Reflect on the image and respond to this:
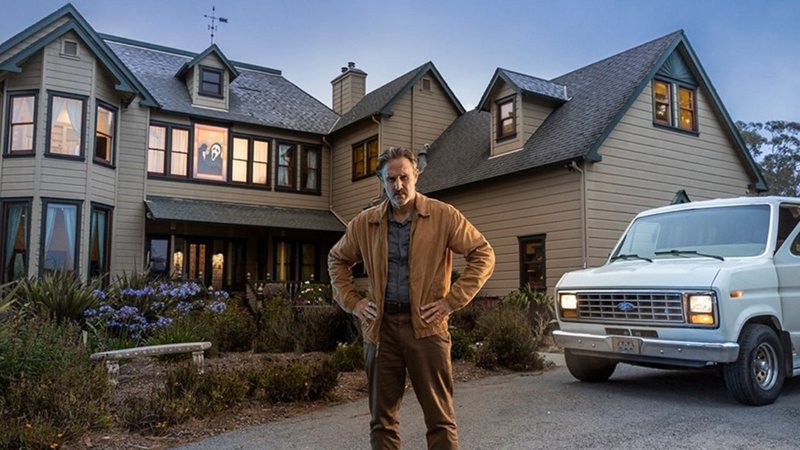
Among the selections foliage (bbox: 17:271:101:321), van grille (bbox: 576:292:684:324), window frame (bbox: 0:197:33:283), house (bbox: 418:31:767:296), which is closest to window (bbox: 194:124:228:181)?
window frame (bbox: 0:197:33:283)

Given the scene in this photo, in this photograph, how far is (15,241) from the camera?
51.4 feet

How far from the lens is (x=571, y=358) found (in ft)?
25.0

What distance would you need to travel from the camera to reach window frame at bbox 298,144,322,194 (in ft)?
69.8

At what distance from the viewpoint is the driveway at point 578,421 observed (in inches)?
206

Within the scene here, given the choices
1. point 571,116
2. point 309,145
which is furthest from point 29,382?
point 309,145

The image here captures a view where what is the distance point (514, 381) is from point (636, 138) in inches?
366

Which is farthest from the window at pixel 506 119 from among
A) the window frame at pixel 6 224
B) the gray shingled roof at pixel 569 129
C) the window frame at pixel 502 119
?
the window frame at pixel 6 224

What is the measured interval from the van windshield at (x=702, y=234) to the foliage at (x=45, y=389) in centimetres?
572

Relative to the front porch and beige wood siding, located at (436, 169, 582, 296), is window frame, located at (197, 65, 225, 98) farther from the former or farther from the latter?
beige wood siding, located at (436, 169, 582, 296)

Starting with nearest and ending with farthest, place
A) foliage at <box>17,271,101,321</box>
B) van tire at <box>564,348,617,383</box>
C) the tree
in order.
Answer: van tire at <box>564,348,617,383</box> < foliage at <box>17,271,101,321</box> < the tree

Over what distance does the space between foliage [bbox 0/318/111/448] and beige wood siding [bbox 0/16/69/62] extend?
11621 mm

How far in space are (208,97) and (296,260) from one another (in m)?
5.57

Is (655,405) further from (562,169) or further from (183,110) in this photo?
(183,110)

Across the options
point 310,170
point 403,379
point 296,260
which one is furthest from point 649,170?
point 403,379
